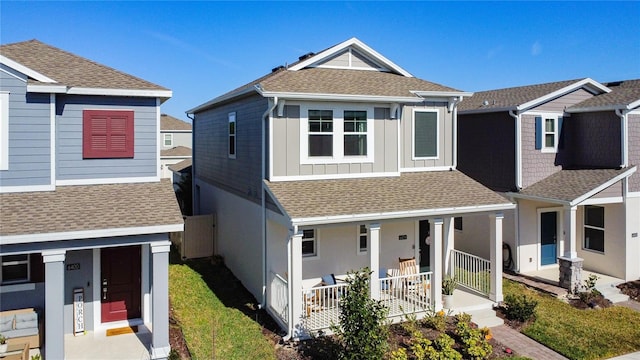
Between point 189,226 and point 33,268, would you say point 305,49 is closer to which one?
point 189,226

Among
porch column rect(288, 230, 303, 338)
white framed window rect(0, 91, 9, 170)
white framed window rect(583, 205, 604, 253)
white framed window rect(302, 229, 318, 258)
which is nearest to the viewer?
white framed window rect(0, 91, 9, 170)

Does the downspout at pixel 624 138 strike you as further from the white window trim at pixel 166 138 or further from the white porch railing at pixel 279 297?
the white window trim at pixel 166 138

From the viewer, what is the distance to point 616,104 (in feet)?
52.4

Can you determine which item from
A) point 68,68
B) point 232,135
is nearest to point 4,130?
point 68,68

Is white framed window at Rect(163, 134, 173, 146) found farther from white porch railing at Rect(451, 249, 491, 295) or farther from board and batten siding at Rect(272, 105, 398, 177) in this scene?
white porch railing at Rect(451, 249, 491, 295)

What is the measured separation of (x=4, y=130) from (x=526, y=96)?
16.5m

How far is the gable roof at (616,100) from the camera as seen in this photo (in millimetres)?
15766

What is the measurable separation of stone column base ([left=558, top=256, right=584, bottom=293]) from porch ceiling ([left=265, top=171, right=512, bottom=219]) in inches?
144

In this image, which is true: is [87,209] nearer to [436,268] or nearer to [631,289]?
[436,268]

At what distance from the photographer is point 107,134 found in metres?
10.5

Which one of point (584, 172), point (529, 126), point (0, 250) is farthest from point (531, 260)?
point (0, 250)

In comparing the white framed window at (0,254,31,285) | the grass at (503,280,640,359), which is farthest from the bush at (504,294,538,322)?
the white framed window at (0,254,31,285)

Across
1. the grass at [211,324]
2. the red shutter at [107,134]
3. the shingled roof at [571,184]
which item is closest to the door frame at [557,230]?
the shingled roof at [571,184]

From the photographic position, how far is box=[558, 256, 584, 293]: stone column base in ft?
47.2
